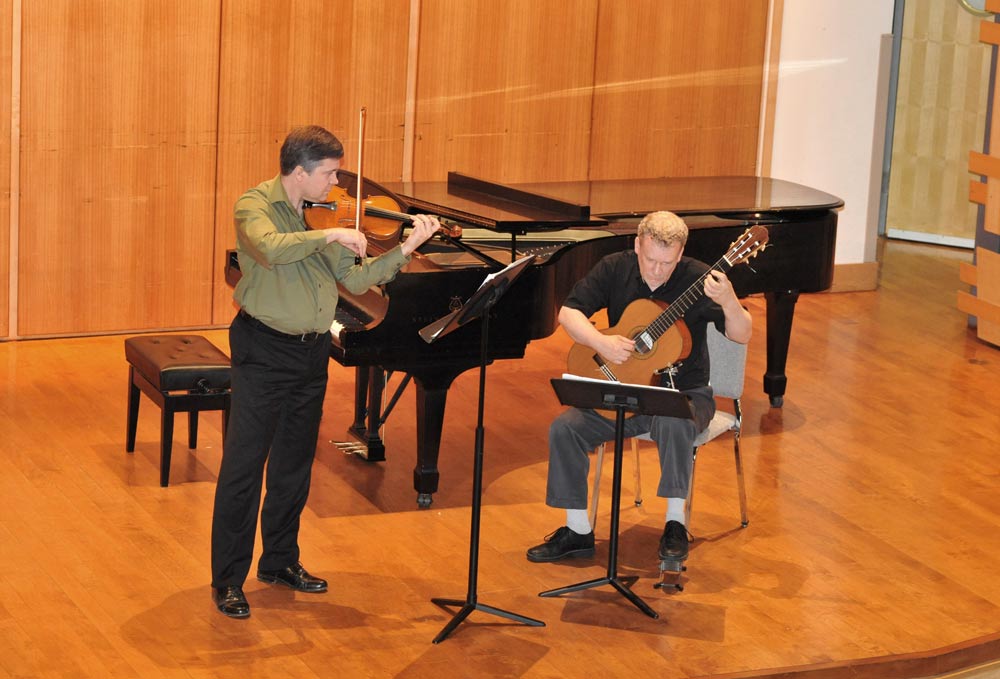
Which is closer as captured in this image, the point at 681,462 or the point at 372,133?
the point at 681,462

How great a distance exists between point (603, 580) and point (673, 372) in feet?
2.46

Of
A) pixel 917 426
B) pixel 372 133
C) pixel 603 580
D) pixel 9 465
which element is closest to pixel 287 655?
pixel 603 580

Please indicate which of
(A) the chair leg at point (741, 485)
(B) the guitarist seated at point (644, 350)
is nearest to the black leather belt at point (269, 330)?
(B) the guitarist seated at point (644, 350)

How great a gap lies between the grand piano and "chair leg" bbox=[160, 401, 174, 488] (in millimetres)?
560

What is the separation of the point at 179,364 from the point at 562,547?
1.59 m

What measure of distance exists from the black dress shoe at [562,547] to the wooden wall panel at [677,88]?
403cm

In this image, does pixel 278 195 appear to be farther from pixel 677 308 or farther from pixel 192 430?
pixel 192 430

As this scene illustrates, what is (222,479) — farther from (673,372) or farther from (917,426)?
(917,426)

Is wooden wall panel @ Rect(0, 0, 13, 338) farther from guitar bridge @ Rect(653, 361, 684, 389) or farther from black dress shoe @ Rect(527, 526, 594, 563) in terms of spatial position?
guitar bridge @ Rect(653, 361, 684, 389)

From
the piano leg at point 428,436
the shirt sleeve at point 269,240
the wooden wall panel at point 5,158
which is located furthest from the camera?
the wooden wall panel at point 5,158

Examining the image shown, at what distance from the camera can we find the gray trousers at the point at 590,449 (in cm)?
479

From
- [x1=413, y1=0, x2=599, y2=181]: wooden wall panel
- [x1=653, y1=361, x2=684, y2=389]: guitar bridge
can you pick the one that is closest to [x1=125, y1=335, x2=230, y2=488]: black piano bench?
[x1=653, y1=361, x2=684, y2=389]: guitar bridge

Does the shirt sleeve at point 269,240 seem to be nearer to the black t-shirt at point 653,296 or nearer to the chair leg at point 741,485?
the black t-shirt at point 653,296

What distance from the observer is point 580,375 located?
490cm
